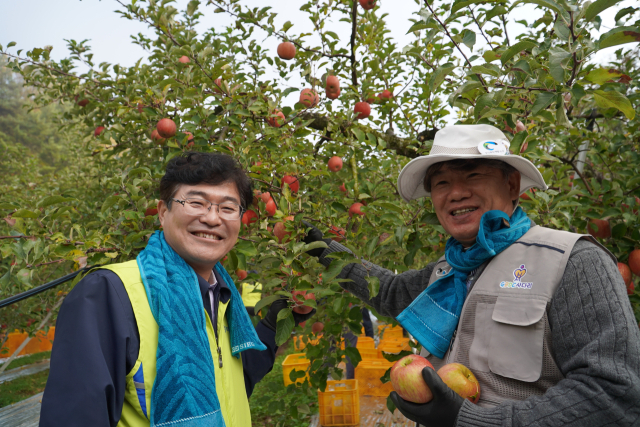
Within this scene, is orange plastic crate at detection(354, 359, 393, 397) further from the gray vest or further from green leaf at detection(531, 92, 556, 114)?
green leaf at detection(531, 92, 556, 114)

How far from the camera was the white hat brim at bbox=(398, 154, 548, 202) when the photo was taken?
55.9 inches

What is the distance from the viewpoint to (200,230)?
4.87 feet

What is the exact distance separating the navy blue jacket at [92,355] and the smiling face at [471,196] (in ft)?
3.60

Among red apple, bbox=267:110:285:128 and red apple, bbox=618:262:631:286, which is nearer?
red apple, bbox=618:262:631:286

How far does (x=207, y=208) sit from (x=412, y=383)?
0.90 m

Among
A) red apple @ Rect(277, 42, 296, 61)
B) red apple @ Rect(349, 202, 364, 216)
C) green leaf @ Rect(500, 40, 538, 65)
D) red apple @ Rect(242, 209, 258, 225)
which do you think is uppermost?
red apple @ Rect(277, 42, 296, 61)

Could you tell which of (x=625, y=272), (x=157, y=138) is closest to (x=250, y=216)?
(x=157, y=138)

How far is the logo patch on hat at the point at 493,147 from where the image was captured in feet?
4.63

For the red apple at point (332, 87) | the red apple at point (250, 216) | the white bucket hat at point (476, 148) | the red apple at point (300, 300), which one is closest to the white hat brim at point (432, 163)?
the white bucket hat at point (476, 148)

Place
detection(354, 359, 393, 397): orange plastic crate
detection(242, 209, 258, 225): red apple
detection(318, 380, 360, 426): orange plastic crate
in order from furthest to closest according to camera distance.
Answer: detection(354, 359, 393, 397): orange plastic crate
detection(318, 380, 360, 426): orange plastic crate
detection(242, 209, 258, 225): red apple

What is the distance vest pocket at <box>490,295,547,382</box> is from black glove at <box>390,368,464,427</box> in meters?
0.16

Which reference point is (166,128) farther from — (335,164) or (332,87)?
(332,87)

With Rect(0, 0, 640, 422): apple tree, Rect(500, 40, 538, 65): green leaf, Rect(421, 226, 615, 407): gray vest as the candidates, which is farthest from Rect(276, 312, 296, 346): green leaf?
Rect(500, 40, 538, 65): green leaf

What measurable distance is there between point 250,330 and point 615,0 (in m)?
1.53
